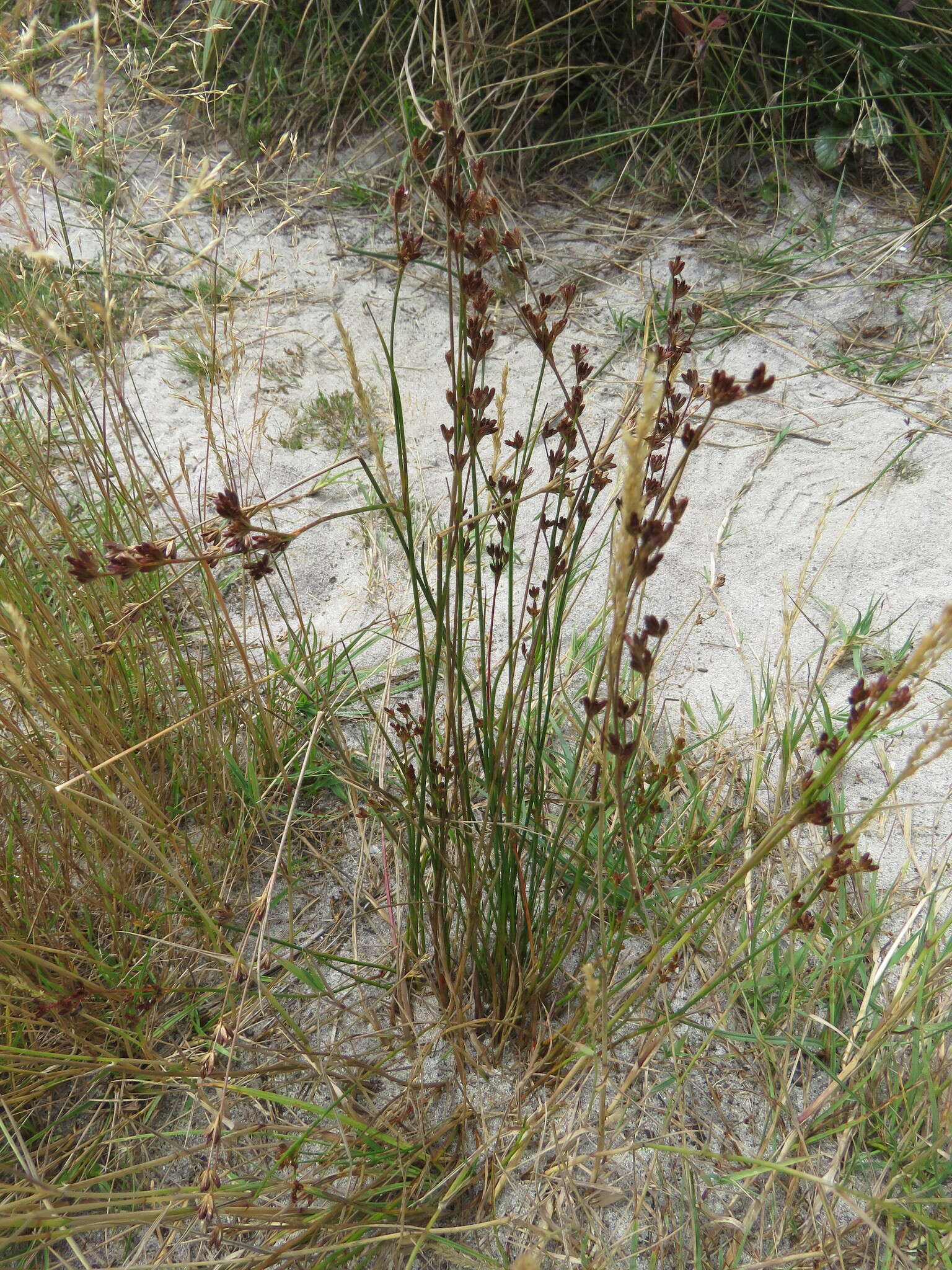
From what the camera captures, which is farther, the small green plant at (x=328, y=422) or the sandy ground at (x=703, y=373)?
the small green plant at (x=328, y=422)

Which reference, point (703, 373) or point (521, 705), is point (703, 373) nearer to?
point (703, 373)

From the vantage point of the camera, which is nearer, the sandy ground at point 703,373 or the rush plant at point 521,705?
the rush plant at point 521,705

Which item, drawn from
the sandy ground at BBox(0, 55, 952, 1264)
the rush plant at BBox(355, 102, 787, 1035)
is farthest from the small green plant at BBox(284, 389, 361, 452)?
the rush plant at BBox(355, 102, 787, 1035)

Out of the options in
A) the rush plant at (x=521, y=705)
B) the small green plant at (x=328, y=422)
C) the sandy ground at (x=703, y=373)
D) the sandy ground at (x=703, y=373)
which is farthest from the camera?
the small green plant at (x=328, y=422)

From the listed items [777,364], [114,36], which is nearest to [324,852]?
[777,364]

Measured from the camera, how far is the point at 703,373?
294 cm

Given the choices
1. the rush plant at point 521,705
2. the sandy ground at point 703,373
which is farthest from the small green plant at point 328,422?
the rush plant at point 521,705

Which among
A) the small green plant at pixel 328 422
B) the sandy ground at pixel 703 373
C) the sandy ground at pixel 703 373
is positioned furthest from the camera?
the small green plant at pixel 328 422

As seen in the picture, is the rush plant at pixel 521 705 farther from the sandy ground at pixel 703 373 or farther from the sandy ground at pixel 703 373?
the sandy ground at pixel 703 373

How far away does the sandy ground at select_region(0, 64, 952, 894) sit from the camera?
213cm

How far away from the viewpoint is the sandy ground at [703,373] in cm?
213

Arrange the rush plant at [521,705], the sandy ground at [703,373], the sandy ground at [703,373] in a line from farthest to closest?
the sandy ground at [703,373] → the sandy ground at [703,373] → the rush plant at [521,705]

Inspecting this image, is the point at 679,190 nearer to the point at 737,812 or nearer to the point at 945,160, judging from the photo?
the point at 945,160

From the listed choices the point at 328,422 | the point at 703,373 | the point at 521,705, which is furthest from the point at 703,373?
the point at 521,705
